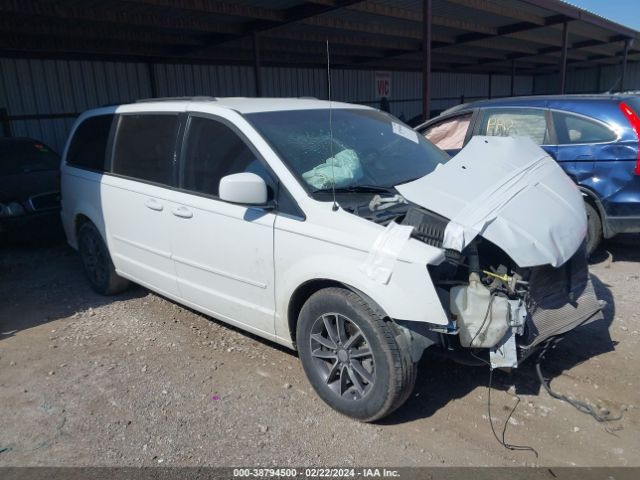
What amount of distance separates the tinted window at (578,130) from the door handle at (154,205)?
14.1ft

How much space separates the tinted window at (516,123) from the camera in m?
5.86

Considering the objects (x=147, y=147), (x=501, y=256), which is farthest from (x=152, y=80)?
(x=501, y=256)

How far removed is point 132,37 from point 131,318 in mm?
6873

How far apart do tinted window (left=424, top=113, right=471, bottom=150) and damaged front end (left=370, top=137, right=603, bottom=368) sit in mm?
3251

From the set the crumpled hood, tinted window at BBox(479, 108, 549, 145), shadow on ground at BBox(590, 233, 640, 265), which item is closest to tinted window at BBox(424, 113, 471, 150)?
tinted window at BBox(479, 108, 549, 145)

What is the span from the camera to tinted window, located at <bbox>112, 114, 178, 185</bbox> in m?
4.05

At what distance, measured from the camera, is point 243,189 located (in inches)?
125

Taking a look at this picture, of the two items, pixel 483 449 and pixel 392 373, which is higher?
pixel 392 373

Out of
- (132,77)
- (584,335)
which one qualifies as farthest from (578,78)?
(584,335)

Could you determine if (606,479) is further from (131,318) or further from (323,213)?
(131,318)

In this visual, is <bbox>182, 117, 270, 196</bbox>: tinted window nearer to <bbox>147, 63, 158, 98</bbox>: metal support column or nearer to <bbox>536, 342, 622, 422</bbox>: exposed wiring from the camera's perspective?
<bbox>536, 342, 622, 422</bbox>: exposed wiring

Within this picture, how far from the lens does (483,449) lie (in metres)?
2.83

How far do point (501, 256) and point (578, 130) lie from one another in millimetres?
3327

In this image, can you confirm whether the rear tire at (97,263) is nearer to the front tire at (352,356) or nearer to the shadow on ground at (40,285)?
the shadow on ground at (40,285)
